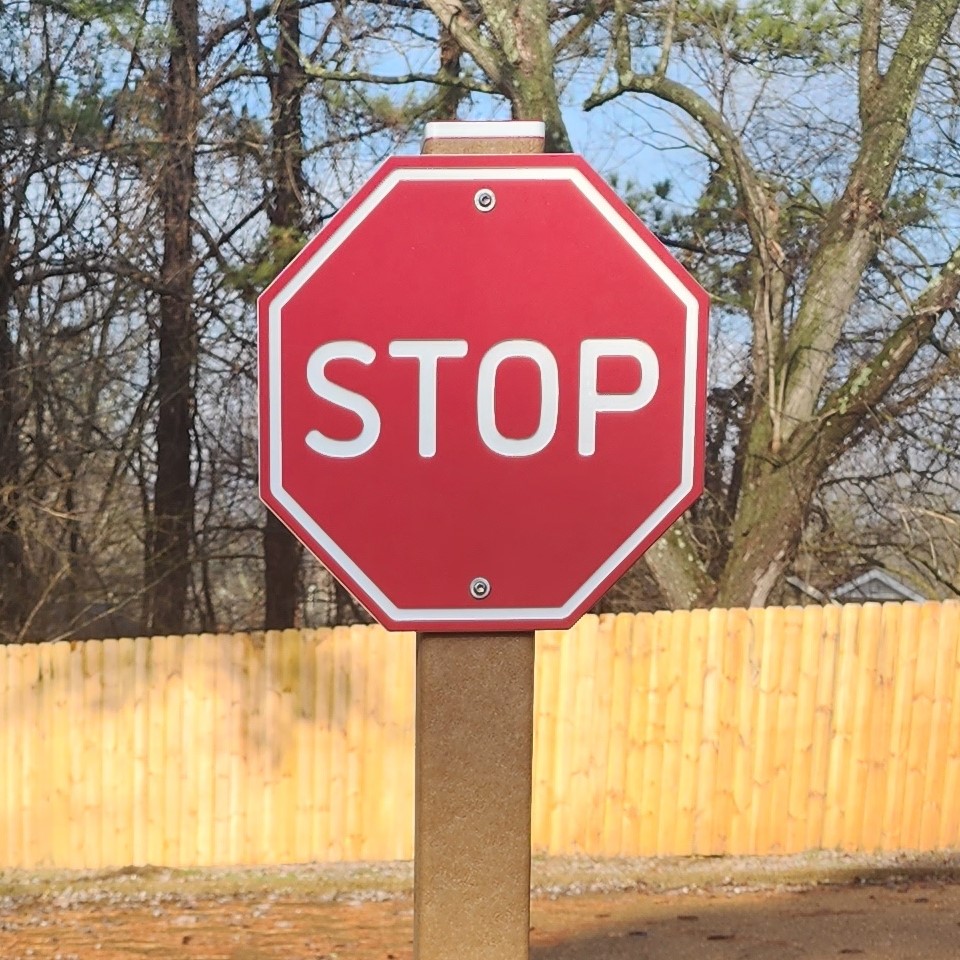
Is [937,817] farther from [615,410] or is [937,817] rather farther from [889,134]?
[615,410]

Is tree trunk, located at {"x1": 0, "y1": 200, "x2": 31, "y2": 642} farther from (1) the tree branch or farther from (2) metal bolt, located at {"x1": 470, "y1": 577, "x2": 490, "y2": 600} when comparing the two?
(2) metal bolt, located at {"x1": 470, "y1": 577, "x2": 490, "y2": 600}

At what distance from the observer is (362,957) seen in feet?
18.7

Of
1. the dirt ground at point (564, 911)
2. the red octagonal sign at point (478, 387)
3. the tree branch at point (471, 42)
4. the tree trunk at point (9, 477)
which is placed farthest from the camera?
the tree trunk at point (9, 477)

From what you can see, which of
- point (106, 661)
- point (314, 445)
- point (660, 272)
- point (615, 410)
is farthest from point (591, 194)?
point (106, 661)

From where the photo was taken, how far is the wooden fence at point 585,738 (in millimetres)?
7520

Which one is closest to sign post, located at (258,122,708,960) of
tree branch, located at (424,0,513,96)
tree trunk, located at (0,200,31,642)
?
tree branch, located at (424,0,513,96)

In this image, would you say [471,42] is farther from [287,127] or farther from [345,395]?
[345,395]

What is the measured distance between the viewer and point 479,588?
128 cm

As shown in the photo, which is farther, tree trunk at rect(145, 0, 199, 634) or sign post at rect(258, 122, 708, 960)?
tree trunk at rect(145, 0, 199, 634)

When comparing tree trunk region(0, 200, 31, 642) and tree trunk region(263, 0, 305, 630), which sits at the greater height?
tree trunk region(263, 0, 305, 630)

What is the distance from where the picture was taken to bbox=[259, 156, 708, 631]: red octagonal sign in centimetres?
126

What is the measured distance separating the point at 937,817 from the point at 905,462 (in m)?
3.62

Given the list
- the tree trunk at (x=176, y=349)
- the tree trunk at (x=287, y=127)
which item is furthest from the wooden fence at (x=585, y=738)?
the tree trunk at (x=287, y=127)

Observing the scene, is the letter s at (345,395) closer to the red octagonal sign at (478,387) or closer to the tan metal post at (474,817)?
the red octagonal sign at (478,387)
